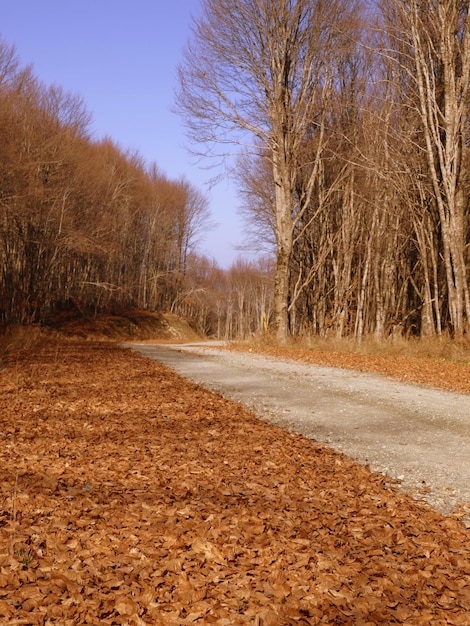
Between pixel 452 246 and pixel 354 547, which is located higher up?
pixel 452 246

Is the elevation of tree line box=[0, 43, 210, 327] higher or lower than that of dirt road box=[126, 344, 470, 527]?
higher

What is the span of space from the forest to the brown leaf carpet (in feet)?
34.6

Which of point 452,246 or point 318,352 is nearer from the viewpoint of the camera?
point 452,246

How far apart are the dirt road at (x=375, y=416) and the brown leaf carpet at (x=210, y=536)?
1.17ft

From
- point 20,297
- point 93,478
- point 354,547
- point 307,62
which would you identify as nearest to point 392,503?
point 354,547

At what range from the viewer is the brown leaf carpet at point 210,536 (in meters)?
2.62

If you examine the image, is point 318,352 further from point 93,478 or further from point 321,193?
point 93,478

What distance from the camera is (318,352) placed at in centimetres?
1573

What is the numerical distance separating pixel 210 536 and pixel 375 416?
4067mm

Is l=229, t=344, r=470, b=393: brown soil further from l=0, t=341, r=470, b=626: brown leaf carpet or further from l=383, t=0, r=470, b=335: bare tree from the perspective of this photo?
l=0, t=341, r=470, b=626: brown leaf carpet

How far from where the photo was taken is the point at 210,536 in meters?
3.32

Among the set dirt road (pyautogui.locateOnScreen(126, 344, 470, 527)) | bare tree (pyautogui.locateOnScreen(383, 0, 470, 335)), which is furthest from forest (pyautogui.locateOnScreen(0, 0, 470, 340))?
dirt road (pyautogui.locateOnScreen(126, 344, 470, 527))

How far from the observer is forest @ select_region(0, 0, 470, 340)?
50.2 ft

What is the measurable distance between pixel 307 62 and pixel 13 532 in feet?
59.8
